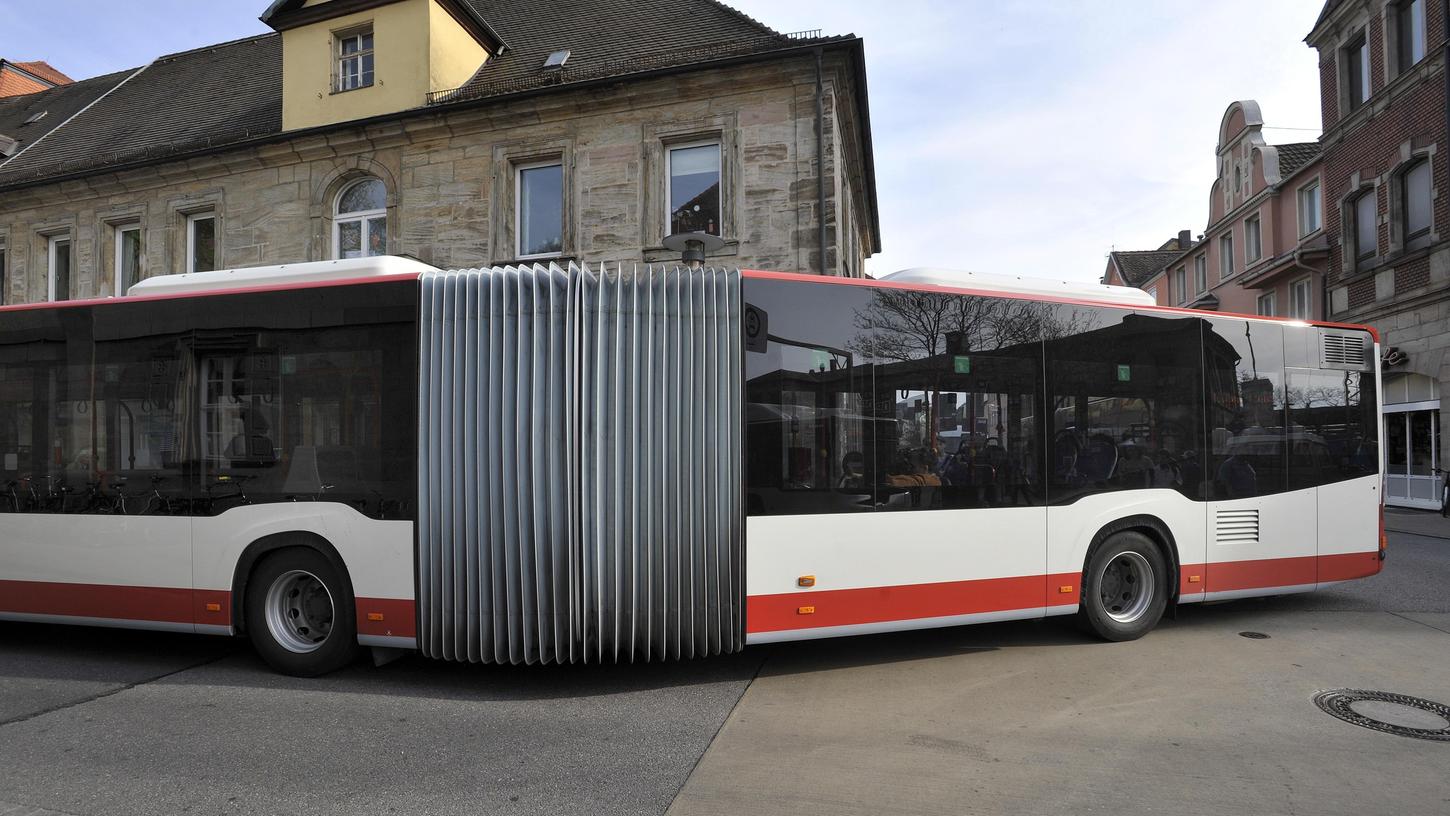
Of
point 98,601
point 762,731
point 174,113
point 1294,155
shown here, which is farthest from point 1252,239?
point 98,601

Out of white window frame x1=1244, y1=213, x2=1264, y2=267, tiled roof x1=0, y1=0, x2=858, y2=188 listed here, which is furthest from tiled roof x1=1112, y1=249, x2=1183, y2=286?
tiled roof x1=0, y1=0, x2=858, y2=188

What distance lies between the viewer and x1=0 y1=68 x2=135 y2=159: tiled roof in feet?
65.9

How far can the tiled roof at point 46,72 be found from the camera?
2653cm

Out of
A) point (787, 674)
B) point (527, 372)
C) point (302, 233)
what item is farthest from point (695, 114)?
point (787, 674)

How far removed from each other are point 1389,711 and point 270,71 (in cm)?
2169

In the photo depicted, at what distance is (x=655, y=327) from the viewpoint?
199 inches

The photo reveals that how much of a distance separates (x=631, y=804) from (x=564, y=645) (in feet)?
5.48

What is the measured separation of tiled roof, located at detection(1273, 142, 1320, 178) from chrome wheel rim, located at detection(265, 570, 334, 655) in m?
32.5

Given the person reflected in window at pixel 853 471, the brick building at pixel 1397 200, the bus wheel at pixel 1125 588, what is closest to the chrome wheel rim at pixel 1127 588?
the bus wheel at pixel 1125 588

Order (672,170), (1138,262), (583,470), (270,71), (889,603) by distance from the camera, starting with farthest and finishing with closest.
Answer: (1138,262), (270,71), (672,170), (889,603), (583,470)

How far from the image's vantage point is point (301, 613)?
5.41 meters

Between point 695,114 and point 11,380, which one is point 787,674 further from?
point 695,114

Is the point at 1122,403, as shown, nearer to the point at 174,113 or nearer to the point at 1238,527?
the point at 1238,527

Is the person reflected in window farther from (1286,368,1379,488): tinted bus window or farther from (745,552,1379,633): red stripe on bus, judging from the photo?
(1286,368,1379,488): tinted bus window
